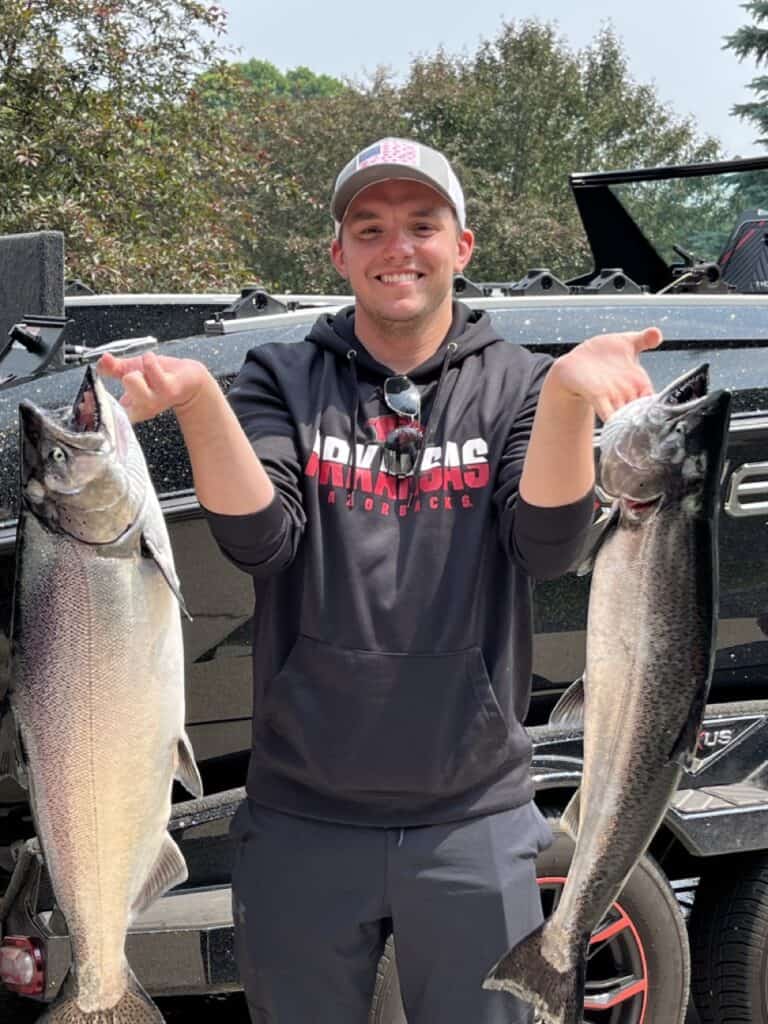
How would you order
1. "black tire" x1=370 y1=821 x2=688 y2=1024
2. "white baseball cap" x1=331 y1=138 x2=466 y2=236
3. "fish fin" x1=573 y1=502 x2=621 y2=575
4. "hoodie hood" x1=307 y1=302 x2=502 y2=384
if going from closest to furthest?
"fish fin" x1=573 y1=502 x2=621 y2=575, "white baseball cap" x1=331 y1=138 x2=466 y2=236, "hoodie hood" x1=307 y1=302 x2=502 y2=384, "black tire" x1=370 y1=821 x2=688 y2=1024

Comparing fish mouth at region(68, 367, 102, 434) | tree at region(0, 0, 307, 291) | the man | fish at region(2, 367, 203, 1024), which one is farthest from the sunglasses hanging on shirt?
tree at region(0, 0, 307, 291)

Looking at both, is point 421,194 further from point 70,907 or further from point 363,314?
point 70,907

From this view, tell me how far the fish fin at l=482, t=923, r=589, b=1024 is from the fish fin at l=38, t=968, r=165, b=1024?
0.60 meters

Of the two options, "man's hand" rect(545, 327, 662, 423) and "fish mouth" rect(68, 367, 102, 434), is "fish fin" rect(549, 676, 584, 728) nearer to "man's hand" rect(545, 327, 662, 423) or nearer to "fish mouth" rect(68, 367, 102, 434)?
"man's hand" rect(545, 327, 662, 423)

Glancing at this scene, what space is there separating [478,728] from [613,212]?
135 inches

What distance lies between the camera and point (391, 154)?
8.95ft

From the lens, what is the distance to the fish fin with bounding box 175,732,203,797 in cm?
249

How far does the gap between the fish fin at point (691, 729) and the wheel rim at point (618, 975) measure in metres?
1.33

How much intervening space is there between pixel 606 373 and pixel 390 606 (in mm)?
598

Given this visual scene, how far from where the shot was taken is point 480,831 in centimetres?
266

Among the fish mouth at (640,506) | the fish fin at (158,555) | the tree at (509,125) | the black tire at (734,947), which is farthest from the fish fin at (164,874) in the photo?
the tree at (509,125)

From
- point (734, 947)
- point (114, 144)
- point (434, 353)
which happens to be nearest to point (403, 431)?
point (434, 353)

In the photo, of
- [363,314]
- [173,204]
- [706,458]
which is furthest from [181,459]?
[173,204]

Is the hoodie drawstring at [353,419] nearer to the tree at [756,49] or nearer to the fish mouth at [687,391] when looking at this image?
the fish mouth at [687,391]
